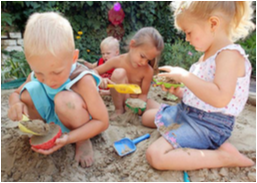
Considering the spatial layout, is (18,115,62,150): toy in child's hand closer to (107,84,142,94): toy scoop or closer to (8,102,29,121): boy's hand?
(8,102,29,121): boy's hand

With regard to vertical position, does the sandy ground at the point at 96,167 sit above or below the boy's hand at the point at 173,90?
below

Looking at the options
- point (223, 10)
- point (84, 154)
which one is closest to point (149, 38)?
point (223, 10)

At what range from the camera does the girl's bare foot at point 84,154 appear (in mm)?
1315

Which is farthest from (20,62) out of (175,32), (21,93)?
(175,32)

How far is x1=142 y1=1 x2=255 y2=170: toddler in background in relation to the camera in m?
1.18

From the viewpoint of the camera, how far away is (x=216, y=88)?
3.78 ft

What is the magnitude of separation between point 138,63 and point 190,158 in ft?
3.50

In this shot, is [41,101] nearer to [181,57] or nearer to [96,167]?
[96,167]

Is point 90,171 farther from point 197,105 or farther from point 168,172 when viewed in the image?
point 197,105

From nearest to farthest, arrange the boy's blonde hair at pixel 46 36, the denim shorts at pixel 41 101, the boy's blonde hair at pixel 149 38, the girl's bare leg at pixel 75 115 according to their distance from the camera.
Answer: the boy's blonde hair at pixel 46 36 < the girl's bare leg at pixel 75 115 < the denim shorts at pixel 41 101 < the boy's blonde hair at pixel 149 38

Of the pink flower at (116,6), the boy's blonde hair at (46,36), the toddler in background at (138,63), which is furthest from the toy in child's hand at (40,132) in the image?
the pink flower at (116,6)

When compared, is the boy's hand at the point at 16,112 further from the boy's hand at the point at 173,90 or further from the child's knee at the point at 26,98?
the boy's hand at the point at 173,90

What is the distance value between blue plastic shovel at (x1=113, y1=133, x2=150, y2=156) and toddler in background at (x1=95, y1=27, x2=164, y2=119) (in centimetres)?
41

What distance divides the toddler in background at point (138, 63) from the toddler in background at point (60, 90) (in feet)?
1.87
